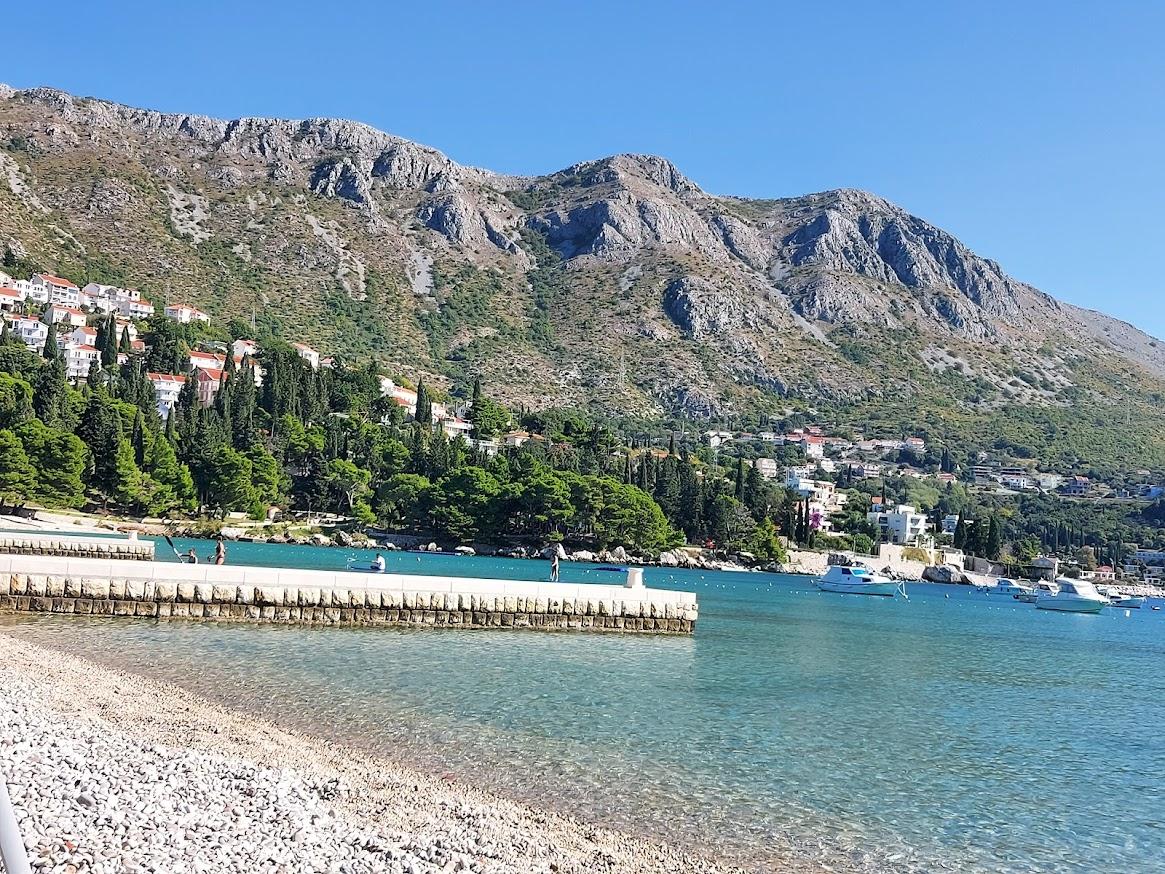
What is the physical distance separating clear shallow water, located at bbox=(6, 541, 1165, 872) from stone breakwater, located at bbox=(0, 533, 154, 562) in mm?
24343

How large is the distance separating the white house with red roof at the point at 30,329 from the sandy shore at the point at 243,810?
117928 millimetres

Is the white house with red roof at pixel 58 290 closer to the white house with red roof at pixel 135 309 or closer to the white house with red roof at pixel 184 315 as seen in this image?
the white house with red roof at pixel 135 309

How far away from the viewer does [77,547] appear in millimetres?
50875

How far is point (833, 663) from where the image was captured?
107 ft

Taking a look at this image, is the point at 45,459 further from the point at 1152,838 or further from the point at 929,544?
the point at 929,544

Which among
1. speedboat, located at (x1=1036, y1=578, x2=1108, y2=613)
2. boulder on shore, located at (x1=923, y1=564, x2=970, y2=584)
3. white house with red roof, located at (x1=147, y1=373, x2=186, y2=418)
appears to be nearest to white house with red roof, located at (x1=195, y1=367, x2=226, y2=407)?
white house with red roof, located at (x1=147, y1=373, x2=186, y2=418)

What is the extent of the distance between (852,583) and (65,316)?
99.8m

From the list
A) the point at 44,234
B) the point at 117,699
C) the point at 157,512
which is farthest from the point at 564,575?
the point at 44,234

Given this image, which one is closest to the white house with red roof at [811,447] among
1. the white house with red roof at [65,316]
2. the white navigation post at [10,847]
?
the white house with red roof at [65,316]

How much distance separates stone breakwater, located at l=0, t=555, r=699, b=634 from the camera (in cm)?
2878

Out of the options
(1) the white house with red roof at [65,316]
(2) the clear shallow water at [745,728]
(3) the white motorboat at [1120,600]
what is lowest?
(3) the white motorboat at [1120,600]

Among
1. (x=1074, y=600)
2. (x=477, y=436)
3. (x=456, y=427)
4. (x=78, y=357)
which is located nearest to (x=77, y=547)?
(x=1074, y=600)

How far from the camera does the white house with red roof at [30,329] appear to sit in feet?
392

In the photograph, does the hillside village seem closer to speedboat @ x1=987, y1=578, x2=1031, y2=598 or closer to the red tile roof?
the red tile roof
